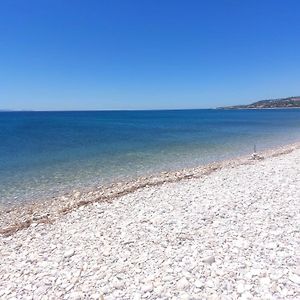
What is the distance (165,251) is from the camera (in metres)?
6.14

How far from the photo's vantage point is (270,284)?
4.82 meters

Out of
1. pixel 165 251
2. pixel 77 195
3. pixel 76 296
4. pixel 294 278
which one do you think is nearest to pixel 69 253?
pixel 76 296

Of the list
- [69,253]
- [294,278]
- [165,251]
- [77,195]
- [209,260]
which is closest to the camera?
[294,278]

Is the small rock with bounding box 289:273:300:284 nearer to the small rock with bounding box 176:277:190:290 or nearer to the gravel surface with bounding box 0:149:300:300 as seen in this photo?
the gravel surface with bounding box 0:149:300:300

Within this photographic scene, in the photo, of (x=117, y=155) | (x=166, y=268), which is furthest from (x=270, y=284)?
(x=117, y=155)

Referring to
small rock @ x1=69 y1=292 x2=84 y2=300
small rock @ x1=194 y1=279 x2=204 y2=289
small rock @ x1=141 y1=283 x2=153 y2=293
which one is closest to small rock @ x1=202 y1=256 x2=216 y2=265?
small rock @ x1=194 y1=279 x2=204 y2=289

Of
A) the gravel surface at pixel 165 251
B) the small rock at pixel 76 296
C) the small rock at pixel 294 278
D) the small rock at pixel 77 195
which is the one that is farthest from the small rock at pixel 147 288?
the small rock at pixel 77 195

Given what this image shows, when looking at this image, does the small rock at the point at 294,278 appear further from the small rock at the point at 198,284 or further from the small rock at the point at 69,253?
the small rock at the point at 69,253

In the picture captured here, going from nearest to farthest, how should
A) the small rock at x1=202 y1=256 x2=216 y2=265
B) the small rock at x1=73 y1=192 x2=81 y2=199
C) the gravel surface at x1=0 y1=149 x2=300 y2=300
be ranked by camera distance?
the gravel surface at x1=0 y1=149 x2=300 y2=300 < the small rock at x1=202 y1=256 x2=216 y2=265 < the small rock at x1=73 y1=192 x2=81 y2=199

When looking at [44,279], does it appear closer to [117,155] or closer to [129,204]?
[129,204]

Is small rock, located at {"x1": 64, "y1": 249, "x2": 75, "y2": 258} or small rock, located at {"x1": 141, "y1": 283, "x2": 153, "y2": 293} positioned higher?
small rock, located at {"x1": 141, "y1": 283, "x2": 153, "y2": 293}

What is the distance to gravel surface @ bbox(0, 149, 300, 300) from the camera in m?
4.97

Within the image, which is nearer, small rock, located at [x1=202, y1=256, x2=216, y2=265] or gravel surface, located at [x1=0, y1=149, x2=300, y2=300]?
gravel surface, located at [x1=0, y1=149, x2=300, y2=300]

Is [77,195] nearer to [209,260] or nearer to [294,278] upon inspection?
[209,260]
